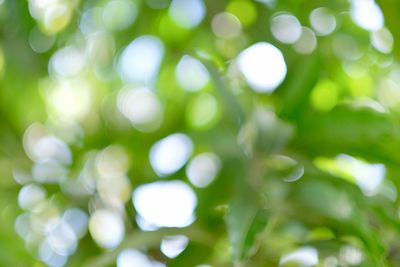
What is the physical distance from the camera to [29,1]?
135 cm

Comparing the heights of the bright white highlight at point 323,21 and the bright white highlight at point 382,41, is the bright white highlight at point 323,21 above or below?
above

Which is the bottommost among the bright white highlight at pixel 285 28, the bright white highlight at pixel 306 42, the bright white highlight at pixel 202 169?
the bright white highlight at pixel 202 169

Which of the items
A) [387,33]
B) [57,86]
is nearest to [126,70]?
[57,86]

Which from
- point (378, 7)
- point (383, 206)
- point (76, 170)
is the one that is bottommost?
point (76, 170)

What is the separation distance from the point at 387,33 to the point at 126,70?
47cm

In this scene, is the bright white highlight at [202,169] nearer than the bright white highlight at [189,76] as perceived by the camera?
Yes

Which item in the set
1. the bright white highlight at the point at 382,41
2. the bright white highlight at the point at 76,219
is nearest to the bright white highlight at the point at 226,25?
the bright white highlight at the point at 382,41

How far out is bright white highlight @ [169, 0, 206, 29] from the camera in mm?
1412

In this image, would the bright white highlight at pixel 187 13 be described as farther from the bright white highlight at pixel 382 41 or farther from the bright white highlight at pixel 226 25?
the bright white highlight at pixel 382 41

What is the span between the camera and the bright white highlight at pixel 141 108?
4.54 ft

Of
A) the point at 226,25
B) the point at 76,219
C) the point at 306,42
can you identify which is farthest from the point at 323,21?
the point at 76,219

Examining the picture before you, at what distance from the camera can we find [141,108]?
4.65 feet

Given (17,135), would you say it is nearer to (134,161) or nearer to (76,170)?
(76,170)

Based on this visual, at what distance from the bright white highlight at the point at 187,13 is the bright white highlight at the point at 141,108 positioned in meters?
0.14
